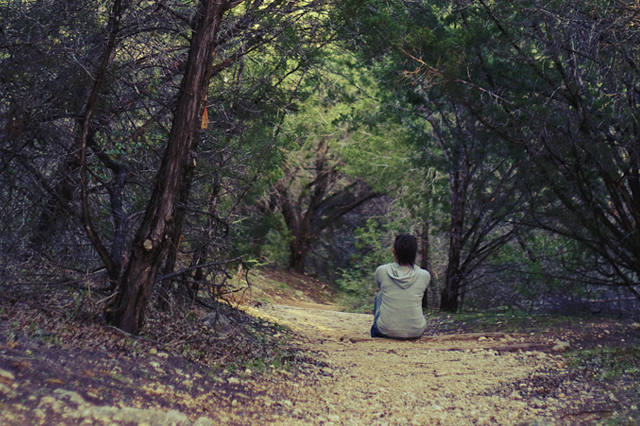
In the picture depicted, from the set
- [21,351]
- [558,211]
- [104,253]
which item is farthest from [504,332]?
[21,351]

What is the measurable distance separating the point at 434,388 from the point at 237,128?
15.1 ft

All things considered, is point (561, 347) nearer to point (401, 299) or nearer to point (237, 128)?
point (401, 299)

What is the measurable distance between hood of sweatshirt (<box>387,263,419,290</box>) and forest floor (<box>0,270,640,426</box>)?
73 centimetres

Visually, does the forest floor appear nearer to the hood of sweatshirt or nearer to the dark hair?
the hood of sweatshirt

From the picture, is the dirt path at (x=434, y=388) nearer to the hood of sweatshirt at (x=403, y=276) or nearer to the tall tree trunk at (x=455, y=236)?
the hood of sweatshirt at (x=403, y=276)

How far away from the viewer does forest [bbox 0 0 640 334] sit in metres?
5.73

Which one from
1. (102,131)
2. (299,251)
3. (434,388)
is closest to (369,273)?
(299,251)

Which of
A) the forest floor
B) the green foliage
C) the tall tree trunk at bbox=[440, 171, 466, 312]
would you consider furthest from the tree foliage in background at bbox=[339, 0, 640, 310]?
the green foliage

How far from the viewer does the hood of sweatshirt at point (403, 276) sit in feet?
22.4

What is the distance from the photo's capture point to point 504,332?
25.3 ft

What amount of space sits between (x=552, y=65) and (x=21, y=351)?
8064mm

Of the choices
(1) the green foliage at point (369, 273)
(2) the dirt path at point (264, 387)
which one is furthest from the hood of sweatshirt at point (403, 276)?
(1) the green foliage at point (369, 273)

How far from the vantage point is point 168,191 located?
5.44 metres

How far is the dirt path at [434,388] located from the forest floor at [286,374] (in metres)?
0.01
